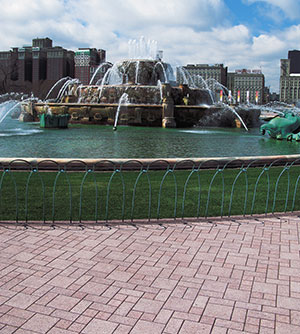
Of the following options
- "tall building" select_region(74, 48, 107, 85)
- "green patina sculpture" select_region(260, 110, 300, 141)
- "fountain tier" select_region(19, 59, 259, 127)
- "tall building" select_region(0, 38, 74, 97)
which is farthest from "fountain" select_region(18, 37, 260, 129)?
"tall building" select_region(0, 38, 74, 97)

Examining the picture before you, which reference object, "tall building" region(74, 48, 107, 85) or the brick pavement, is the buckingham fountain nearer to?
the brick pavement

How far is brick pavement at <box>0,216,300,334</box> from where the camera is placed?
390cm

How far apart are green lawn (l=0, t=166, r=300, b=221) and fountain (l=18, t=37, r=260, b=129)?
2050 cm

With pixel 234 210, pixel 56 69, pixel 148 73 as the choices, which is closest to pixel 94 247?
pixel 234 210

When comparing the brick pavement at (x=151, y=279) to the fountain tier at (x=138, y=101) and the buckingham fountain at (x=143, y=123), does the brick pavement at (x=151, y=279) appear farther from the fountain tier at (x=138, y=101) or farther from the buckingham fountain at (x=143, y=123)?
the fountain tier at (x=138, y=101)

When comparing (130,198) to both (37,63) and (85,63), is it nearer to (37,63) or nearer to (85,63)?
(85,63)

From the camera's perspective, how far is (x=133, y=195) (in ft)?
22.7

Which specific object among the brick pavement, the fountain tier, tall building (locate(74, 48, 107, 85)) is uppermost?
tall building (locate(74, 48, 107, 85))

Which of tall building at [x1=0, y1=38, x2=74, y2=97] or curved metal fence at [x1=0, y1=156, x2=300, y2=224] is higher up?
tall building at [x1=0, y1=38, x2=74, y2=97]

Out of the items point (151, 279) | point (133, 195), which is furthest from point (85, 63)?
point (151, 279)

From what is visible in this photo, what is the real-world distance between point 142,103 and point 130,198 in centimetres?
2661

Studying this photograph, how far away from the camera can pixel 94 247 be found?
19.3 feet

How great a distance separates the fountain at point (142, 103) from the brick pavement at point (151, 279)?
24881 mm

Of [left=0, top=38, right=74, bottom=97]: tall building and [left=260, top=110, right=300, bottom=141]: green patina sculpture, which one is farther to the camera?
[left=0, top=38, right=74, bottom=97]: tall building
